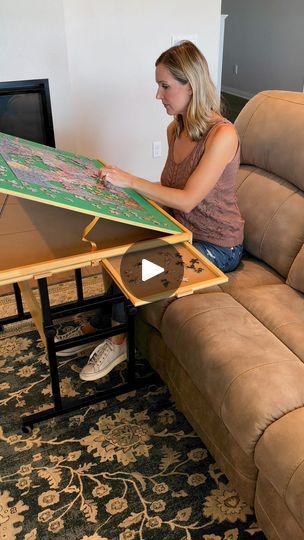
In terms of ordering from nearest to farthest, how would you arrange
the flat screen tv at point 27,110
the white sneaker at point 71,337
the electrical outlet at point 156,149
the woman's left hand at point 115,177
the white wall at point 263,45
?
the woman's left hand at point 115,177, the white sneaker at point 71,337, the flat screen tv at point 27,110, the electrical outlet at point 156,149, the white wall at point 263,45

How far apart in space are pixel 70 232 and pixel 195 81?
661 millimetres

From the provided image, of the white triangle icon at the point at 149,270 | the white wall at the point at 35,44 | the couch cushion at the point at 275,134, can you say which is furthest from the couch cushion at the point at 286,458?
the white wall at the point at 35,44

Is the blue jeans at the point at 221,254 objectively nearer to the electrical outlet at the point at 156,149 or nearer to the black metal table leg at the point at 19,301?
the black metal table leg at the point at 19,301

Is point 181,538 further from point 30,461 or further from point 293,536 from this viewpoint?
point 30,461

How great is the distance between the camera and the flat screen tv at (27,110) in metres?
3.00

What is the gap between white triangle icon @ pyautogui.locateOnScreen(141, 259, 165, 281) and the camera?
136 cm

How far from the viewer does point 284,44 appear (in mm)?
5594

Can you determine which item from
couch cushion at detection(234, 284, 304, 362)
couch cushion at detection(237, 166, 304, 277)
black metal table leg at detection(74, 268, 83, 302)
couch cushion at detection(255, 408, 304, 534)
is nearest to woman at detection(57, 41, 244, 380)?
couch cushion at detection(237, 166, 304, 277)

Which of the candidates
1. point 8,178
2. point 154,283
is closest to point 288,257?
point 154,283

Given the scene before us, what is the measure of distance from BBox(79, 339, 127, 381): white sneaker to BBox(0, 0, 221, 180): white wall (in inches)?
75.6

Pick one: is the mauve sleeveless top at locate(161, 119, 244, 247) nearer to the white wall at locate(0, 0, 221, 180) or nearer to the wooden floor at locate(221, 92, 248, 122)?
the white wall at locate(0, 0, 221, 180)

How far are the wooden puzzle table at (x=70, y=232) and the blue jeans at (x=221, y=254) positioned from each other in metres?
0.32

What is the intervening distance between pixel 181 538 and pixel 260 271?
1004 mm

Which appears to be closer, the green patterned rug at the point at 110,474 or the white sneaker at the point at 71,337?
the green patterned rug at the point at 110,474
